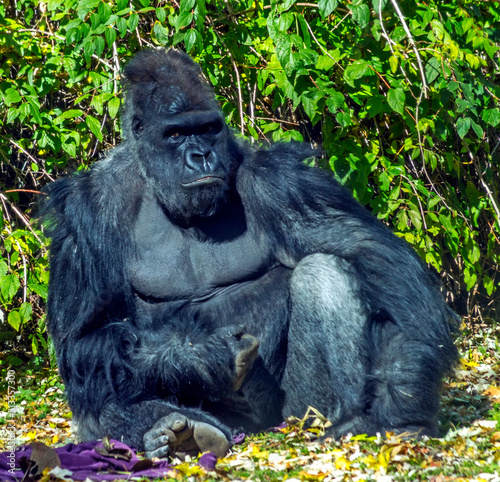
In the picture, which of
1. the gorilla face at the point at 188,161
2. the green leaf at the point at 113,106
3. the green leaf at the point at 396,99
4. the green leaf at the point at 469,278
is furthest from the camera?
the green leaf at the point at 469,278

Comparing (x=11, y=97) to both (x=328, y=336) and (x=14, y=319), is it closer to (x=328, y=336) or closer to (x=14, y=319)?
(x=14, y=319)

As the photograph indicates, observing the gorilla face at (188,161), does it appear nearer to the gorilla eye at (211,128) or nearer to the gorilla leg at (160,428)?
the gorilla eye at (211,128)

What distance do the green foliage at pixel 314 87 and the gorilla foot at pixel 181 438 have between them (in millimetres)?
1587

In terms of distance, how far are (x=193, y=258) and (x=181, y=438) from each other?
1051mm

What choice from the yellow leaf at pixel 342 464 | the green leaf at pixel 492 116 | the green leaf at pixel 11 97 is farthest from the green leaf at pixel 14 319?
the green leaf at pixel 492 116

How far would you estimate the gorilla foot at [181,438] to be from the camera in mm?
3502

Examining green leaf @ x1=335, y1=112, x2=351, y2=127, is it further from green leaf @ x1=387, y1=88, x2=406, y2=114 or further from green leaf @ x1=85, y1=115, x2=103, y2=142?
green leaf @ x1=85, y1=115, x2=103, y2=142

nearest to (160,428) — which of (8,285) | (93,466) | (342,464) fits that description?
(93,466)

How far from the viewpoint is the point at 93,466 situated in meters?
3.35

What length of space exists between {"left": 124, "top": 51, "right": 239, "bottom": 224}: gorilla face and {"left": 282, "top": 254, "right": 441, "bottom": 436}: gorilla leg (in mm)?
641

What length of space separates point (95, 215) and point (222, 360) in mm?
1070

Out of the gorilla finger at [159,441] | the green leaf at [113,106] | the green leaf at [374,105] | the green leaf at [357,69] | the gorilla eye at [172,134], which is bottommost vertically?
the gorilla finger at [159,441]

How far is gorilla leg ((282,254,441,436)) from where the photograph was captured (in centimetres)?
370

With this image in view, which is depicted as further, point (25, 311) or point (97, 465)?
point (25, 311)
